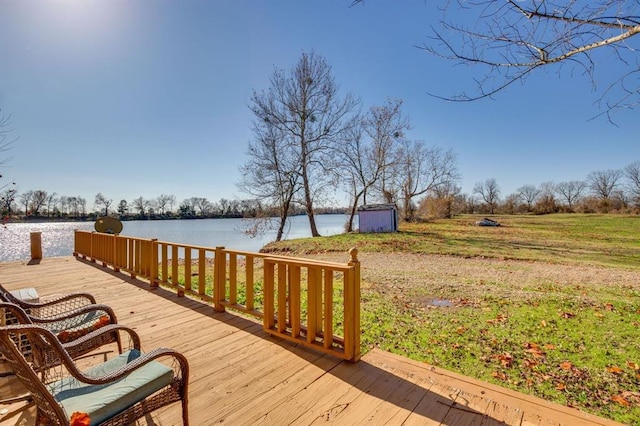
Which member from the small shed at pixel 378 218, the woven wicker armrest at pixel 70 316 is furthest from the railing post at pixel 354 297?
the small shed at pixel 378 218

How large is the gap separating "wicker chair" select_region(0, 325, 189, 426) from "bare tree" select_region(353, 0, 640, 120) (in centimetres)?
280

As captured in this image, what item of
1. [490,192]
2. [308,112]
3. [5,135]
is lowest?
[5,135]

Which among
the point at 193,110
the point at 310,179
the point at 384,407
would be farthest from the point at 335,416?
the point at 310,179

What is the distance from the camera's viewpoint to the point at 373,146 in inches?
805

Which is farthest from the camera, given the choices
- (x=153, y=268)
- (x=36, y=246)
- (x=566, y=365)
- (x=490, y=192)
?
(x=490, y=192)

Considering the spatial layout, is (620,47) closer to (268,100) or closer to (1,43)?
(1,43)

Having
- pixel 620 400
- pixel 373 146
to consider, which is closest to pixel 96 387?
pixel 620 400

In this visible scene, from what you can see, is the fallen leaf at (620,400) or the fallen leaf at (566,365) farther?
the fallen leaf at (566,365)

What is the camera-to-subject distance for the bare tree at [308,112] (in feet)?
53.1

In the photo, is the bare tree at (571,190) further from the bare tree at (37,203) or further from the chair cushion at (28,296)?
the bare tree at (37,203)

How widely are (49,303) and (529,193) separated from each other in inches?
2217

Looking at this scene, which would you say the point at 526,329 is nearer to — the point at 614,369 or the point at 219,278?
the point at 614,369

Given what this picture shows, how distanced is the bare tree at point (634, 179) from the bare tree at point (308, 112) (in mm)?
37930

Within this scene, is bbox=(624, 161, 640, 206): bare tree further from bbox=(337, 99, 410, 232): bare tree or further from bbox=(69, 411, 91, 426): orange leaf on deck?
bbox=(69, 411, 91, 426): orange leaf on deck
